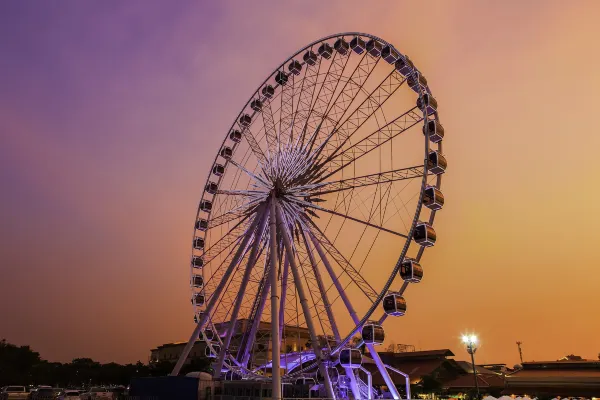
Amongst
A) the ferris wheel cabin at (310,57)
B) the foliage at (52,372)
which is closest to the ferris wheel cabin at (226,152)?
the ferris wheel cabin at (310,57)

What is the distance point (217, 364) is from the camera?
31328mm

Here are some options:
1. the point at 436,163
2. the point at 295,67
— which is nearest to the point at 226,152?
the point at 295,67

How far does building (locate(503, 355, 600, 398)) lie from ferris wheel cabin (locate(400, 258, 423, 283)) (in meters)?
25.1

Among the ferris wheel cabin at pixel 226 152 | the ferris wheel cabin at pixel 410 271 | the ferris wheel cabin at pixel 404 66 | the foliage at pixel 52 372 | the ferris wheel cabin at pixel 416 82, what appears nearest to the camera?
the ferris wheel cabin at pixel 410 271

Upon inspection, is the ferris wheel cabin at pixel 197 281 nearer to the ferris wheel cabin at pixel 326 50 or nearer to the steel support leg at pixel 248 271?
the steel support leg at pixel 248 271

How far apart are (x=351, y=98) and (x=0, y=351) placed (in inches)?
3664

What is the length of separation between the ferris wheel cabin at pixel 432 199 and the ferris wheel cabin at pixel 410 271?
9.81ft

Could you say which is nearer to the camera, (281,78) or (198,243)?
(281,78)

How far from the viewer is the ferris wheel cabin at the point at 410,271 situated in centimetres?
2286

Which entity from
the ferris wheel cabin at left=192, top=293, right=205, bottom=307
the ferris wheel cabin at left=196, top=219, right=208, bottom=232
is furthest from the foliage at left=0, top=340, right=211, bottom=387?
the ferris wheel cabin at left=196, top=219, right=208, bottom=232

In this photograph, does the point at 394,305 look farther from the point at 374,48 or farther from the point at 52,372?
the point at 52,372

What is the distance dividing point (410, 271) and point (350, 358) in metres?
5.10

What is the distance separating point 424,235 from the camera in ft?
76.4

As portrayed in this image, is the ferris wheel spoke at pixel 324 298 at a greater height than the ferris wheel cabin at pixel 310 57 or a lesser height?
lesser
